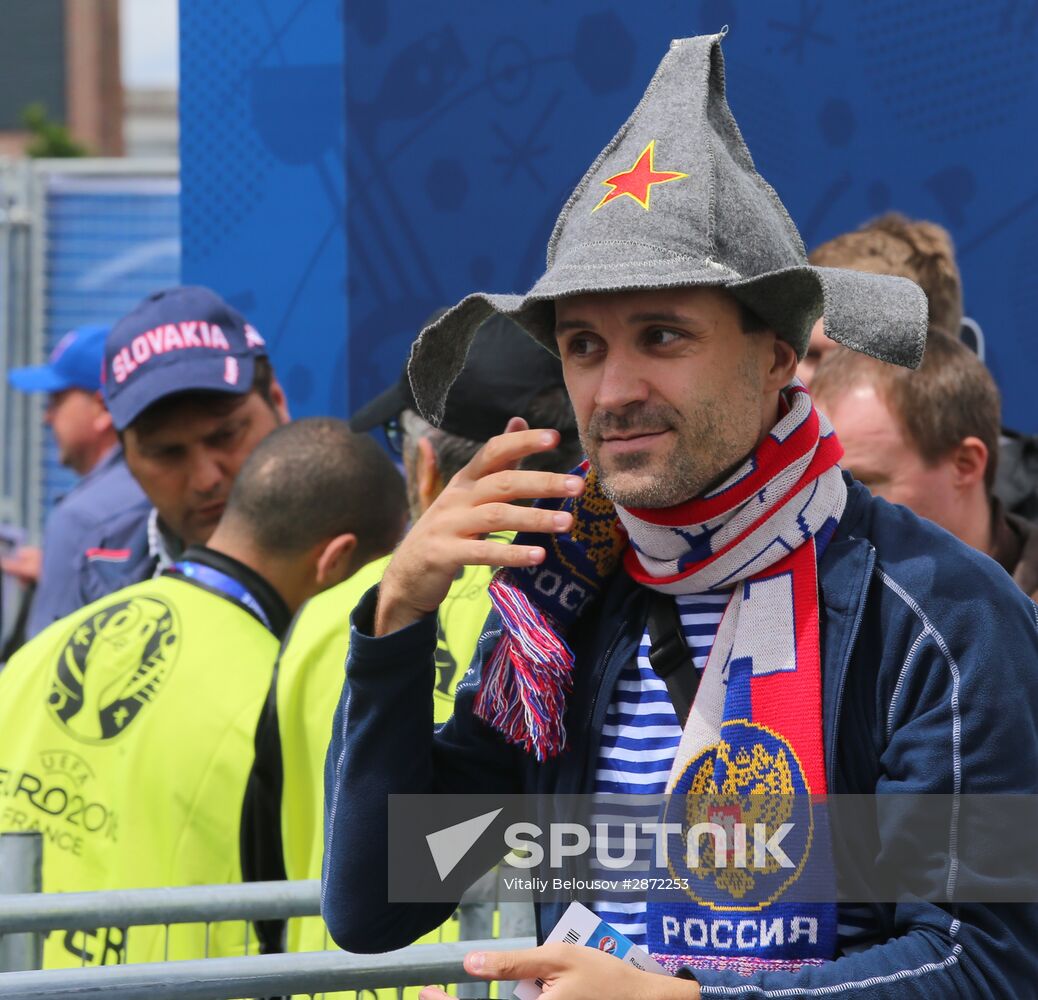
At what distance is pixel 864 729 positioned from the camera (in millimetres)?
1823

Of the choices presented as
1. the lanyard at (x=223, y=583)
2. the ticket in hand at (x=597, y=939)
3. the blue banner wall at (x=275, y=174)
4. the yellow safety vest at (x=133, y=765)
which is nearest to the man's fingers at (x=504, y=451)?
the ticket in hand at (x=597, y=939)

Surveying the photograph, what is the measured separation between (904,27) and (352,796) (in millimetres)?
3449

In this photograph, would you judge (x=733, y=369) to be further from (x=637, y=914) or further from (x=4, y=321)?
(x=4, y=321)

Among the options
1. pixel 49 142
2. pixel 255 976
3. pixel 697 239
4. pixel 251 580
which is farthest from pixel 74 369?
pixel 49 142

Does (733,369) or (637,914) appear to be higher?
(733,369)

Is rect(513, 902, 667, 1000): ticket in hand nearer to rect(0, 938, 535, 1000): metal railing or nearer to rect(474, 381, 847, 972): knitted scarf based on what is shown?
rect(474, 381, 847, 972): knitted scarf

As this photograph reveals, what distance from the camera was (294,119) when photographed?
477 cm

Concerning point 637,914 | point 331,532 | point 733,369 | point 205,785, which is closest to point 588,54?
point 331,532

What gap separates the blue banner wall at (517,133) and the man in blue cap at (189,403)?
0.55 meters

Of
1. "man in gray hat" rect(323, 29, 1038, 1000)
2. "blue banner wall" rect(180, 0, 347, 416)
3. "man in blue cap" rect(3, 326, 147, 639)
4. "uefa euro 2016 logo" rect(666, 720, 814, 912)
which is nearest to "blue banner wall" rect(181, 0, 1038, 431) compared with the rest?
"blue banner wall" rect(180, 0, 347, 416)

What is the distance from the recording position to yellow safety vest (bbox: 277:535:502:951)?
2.90 metres

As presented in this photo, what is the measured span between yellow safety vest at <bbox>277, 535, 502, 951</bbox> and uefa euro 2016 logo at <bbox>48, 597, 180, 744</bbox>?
28cm

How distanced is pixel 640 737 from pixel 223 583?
4.94ft

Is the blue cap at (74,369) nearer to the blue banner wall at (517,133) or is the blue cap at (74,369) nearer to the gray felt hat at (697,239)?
the blue banner wall at (517,133)
